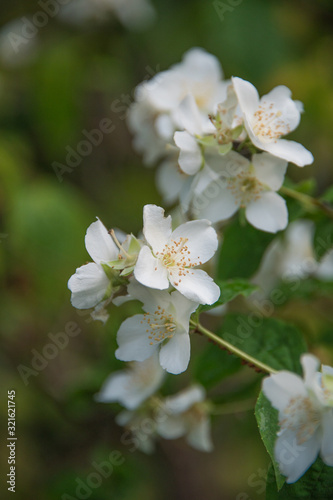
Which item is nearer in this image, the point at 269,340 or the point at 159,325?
the point at 159,325

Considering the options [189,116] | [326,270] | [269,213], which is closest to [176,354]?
[269,213]

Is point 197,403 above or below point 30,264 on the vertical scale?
below

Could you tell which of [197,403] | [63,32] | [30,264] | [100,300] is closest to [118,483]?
[197,403]

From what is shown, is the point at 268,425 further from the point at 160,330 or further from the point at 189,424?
the point at 189,424

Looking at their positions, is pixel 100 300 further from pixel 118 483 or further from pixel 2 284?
pixel 2 284

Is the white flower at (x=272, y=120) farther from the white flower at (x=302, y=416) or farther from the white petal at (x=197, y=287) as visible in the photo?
the white flower at (x=302, y=416)
